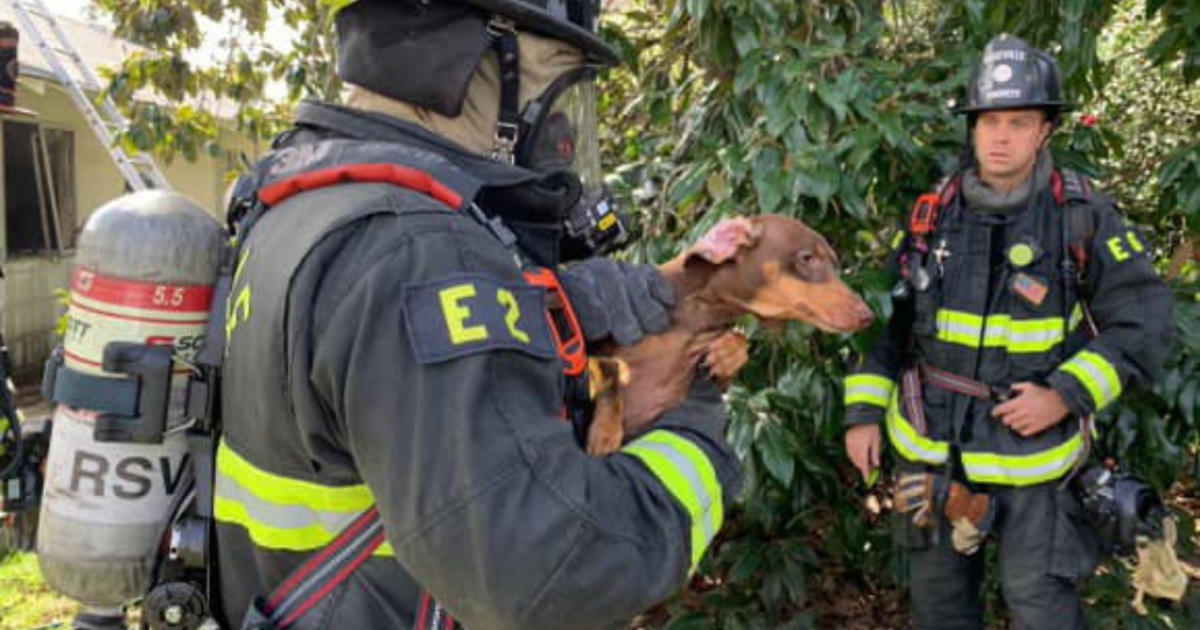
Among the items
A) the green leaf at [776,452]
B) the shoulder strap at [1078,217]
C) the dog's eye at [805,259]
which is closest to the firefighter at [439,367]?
the dog's eye at [805,259]

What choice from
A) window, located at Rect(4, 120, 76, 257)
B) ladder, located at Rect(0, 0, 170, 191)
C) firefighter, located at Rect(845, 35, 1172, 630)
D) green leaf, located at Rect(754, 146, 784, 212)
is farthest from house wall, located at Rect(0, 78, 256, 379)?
firefighter, located at Rect(845, 35, 1172, 630)

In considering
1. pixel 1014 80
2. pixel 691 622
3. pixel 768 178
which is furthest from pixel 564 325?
pixel 691 622

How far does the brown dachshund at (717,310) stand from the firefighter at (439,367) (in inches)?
1.8

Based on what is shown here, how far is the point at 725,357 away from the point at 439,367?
0.65m

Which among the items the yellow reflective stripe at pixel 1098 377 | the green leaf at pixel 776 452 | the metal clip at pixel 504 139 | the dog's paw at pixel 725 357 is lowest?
the green leaf at pixel 776 452

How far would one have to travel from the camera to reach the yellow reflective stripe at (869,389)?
312 centimetres

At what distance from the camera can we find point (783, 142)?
2.96 meters

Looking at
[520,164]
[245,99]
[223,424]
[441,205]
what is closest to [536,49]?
[520,164]

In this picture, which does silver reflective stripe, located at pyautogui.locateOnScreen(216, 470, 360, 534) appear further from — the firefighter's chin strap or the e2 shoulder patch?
the firefighter's chin strap

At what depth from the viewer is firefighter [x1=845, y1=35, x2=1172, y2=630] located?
9.50ft

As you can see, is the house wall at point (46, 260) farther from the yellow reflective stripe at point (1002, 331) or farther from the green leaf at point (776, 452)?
the yellow reflective stripe at point (1002, 331)

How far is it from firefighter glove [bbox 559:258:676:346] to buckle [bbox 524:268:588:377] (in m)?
0.06

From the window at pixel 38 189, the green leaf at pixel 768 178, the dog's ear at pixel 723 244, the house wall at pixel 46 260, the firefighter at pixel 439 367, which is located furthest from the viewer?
the window at pixel 38 189

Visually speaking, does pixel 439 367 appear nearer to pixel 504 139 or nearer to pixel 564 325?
pixel 564 325
